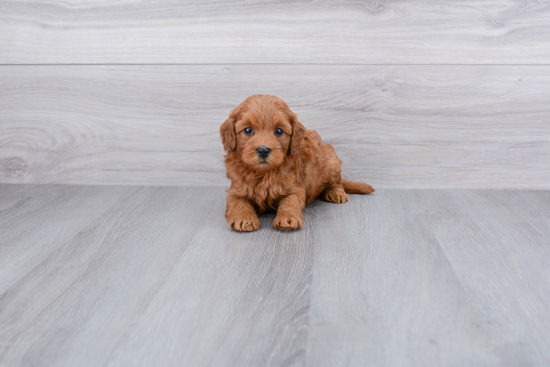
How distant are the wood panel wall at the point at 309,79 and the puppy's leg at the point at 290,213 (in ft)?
1.94

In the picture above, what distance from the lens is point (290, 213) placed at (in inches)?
73.5

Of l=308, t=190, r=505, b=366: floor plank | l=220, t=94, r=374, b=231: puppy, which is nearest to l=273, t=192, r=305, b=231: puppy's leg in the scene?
Result: l=220, t=94, r=374, b=231: puppy

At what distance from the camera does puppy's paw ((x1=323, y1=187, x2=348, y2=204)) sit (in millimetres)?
2240

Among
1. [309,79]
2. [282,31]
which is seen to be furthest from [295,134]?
[282,31]

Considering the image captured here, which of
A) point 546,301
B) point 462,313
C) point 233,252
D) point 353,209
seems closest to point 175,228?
point 233,252

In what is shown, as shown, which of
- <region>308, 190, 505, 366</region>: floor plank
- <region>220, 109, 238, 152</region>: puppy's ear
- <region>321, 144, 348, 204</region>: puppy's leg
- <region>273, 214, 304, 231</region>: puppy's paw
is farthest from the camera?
<region>321, 144, 348, 204</region>: puppy's leg

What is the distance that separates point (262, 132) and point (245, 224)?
1.26 ft

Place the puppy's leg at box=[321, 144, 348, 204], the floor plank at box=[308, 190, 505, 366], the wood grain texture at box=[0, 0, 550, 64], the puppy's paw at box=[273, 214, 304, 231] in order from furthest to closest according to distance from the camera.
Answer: the wood grain texture at box=[0, 0, 550, 64] → the puppy's leg at box=[321, 144, 348, 204] → the puppy's paw at box=[273, 214, 304, 231] → the floor plank at box=[308, 190, 505, 366]

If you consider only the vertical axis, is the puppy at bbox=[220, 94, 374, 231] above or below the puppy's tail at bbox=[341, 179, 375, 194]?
above

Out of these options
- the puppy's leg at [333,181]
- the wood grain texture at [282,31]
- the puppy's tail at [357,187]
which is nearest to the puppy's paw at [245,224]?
the puppy's leg at [333,181]

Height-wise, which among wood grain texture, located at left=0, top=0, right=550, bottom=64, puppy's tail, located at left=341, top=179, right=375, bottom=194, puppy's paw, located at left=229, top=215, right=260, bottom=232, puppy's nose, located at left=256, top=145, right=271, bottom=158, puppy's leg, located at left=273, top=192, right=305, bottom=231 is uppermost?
wood grain texture, located at left=0, top=0, right=550, bottom=64

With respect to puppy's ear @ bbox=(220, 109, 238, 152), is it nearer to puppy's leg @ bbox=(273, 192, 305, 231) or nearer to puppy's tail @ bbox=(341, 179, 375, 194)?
puppy's leg @ bbox=(273, 192, 305, 231)

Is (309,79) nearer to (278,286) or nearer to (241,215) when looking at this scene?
(241,215)

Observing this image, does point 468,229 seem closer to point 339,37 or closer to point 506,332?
point 506,332
